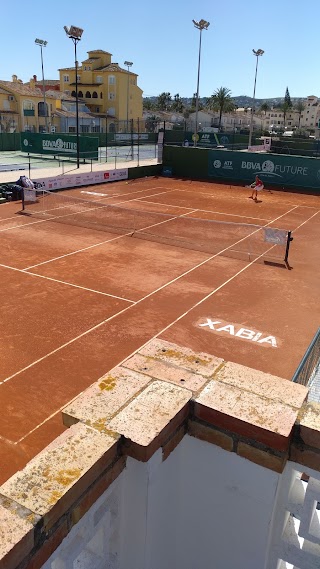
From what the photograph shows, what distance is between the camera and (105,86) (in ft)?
297

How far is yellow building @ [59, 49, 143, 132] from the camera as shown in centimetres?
9012

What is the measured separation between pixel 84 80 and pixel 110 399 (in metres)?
99.6

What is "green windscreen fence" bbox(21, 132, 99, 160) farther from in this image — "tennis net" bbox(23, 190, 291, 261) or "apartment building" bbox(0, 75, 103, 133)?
"apartment building" bbox(0, 75, 103, 133)

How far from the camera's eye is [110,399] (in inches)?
125

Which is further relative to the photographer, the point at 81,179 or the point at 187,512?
the point at 81,179

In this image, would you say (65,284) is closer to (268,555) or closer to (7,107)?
(268,555)

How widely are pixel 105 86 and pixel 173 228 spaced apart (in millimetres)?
77561

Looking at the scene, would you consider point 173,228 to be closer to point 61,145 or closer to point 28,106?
point 61,145

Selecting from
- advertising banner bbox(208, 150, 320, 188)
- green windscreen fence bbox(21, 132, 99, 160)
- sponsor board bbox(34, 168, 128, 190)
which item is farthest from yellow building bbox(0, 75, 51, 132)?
advertising banner bbox(208, 150, 320, 188)

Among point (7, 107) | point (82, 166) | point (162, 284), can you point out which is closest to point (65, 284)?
point (162, 284)

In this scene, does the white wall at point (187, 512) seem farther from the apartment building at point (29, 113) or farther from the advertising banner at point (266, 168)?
the apartment building at point (29, 113)

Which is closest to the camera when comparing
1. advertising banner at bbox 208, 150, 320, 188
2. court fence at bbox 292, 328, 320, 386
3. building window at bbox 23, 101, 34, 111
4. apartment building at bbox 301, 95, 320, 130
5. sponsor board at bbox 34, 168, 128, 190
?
court fence at bbox 292, 328, 320, 386

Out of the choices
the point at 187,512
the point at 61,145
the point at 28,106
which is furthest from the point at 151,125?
the point at 187,512

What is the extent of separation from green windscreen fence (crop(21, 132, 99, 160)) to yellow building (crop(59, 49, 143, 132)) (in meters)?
48.1
